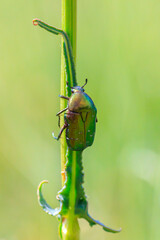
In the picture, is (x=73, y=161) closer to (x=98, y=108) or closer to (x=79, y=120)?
(x=79, y=120)

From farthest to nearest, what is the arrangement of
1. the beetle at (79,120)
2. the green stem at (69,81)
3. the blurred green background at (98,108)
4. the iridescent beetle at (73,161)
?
the blurred green background at (98,108), the beetle at (79,120), the iridescent beetle at (73,161), the green stem at (69,81)

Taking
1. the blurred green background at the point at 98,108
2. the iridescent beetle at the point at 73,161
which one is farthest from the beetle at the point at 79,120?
the blurred green background at the point at 98,108

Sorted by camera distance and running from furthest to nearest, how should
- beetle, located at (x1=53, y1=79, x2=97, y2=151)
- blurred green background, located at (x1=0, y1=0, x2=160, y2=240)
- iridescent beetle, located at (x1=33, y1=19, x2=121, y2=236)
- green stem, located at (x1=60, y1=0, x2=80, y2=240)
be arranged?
1. blurred green background, located at (x1=0, y1=0, x2=160, y2=240)
2. beetle, located at (x1=53, y1=79, x2=97, y2=151)
3. iridescent beetle, located at (x1=33, y1=19, x2=121, y2=236)
4. green stem, located at (x1=60, y1=0, x2=80, y2=240)

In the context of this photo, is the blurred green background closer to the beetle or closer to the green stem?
the beetle

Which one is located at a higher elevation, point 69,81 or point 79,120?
point 69,81

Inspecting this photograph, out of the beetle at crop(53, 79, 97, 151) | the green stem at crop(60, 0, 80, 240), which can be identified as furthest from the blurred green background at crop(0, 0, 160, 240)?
the green stem at crop(60, 0, 80, 240)

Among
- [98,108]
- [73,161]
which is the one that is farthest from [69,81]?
[98,108]

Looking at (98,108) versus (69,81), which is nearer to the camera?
(69,81)

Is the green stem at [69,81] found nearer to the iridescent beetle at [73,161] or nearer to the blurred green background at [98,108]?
the iridescent beetle at [73,161]

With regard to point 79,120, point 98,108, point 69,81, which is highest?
point 69,81
